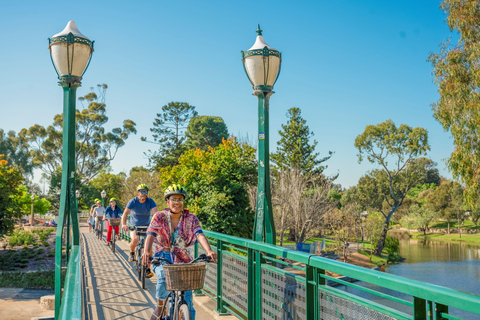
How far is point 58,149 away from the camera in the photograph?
210 ft

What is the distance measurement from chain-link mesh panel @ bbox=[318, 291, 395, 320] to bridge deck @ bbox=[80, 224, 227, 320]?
313 centimetres

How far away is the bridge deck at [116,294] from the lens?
621 cm

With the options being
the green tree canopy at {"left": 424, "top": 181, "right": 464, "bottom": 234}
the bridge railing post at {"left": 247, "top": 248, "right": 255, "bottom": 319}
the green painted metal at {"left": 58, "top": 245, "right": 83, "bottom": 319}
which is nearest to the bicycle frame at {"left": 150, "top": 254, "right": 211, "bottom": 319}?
the green painted metal at {"left": 58, "top": 245, "right": 83, "bottom": 319}

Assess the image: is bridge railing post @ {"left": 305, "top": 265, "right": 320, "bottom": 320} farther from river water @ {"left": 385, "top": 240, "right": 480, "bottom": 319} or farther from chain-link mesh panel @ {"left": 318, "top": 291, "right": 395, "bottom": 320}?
river water @ {"left": 385, "top": 240, "right": 480, "bottom": 319}

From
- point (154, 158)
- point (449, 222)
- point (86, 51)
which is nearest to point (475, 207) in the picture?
point (86, 51)

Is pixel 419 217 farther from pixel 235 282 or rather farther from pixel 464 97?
pixel 235 282

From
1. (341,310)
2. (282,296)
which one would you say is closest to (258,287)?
(282,296)

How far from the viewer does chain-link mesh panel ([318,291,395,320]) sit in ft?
9.11

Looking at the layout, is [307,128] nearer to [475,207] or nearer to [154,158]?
[154,158]

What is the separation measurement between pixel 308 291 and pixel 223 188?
14.8m

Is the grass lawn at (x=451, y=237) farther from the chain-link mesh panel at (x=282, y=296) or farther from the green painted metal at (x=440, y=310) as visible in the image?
the green painted metal at (x=440, y=310)

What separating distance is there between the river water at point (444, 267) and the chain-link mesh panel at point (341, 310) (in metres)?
24.5

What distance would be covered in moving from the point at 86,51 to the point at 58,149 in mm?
62972

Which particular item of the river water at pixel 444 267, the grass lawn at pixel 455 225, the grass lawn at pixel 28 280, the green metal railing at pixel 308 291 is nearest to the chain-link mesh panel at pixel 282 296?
the green metal railing at pixel 308 291
